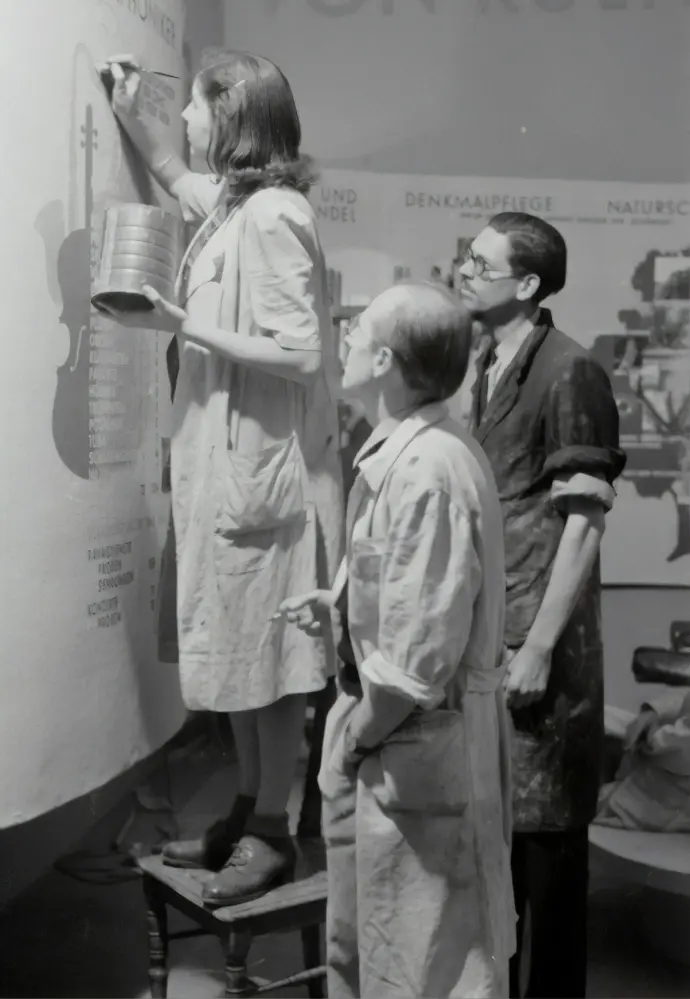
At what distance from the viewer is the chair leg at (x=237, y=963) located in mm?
1635

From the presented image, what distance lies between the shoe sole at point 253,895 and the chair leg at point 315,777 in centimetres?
7

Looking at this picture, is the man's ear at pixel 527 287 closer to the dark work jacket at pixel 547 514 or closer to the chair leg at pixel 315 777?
the dark work jacket at pixel 547 514

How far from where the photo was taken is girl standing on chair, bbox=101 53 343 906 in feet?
5.19

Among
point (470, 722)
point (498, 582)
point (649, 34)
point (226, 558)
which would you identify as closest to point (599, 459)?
point (498, 582)

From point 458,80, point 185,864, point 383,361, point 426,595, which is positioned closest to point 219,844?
point 185,864

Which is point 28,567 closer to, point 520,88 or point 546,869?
point 546,869

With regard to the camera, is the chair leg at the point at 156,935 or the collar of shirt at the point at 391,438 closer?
the collar of shirt at the point at 391,438

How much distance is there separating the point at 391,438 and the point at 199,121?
622mm

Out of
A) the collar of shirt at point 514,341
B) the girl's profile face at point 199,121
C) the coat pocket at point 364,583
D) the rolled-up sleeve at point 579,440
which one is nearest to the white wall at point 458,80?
the girl's profile face at point 199,121

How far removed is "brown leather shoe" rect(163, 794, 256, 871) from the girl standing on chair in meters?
0.04

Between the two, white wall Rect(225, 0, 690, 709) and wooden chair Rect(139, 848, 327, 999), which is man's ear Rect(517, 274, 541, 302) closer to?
white wall Rect(225, 0, 690, 709)

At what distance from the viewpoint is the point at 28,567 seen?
168cm

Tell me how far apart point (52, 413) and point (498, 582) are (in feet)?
2.48

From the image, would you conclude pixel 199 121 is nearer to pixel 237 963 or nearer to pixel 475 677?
pixel 475 677
